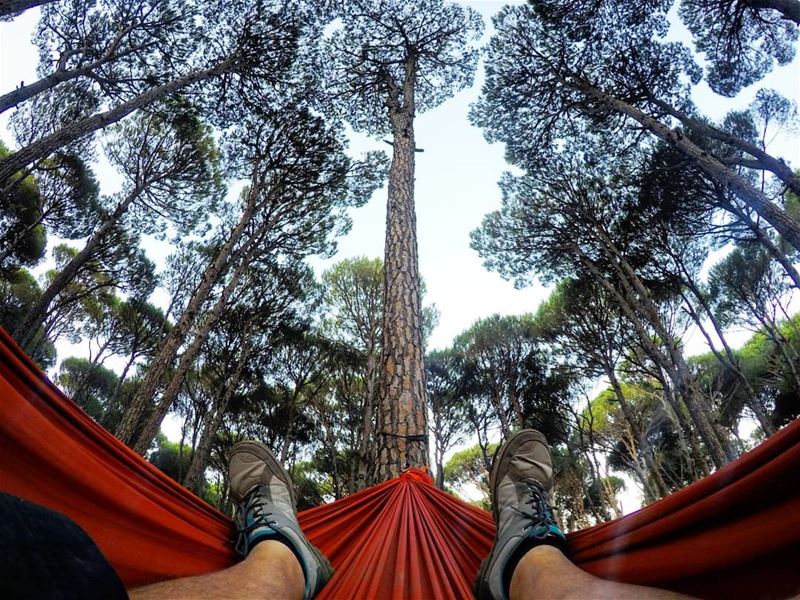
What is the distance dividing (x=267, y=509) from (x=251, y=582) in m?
0.33

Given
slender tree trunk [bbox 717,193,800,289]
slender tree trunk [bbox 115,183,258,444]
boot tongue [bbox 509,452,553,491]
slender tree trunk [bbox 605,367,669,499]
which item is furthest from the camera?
slender tree trunk [bbox 605,367,669,499]

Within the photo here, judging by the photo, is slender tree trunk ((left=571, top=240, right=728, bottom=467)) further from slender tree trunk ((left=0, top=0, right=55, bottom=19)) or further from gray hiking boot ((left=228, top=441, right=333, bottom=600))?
slender tree trunk ((left=0, top=0, right=55, bottom=19))

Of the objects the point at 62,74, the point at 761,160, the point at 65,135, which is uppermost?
the point at 62,74

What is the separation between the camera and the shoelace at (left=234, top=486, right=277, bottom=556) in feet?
3.55

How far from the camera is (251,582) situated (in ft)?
2.89

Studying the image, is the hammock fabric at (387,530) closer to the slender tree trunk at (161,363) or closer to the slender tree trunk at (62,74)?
the slender tree trunk at (161,363)

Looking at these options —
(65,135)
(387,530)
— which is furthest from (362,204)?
(387,530)

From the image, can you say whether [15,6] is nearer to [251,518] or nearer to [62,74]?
[62,74]

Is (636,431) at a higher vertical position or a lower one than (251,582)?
higher

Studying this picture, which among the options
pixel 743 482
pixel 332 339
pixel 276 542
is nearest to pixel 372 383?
pixel 332 339

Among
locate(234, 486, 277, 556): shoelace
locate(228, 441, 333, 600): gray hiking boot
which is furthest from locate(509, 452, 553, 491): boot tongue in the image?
locate(234, 486, 277, 556): shoelace

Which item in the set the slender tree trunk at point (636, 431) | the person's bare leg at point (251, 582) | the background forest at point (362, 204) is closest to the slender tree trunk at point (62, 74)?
the background forest at point (362, 204)

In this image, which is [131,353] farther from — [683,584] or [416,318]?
[683,584]

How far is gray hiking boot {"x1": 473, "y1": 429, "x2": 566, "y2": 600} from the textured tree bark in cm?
69
